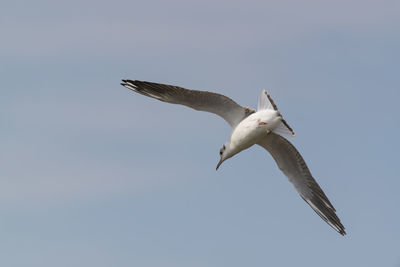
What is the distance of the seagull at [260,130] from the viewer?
1923cm

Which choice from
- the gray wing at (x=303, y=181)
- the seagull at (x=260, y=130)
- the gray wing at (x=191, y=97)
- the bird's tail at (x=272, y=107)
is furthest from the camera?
the gray wing at (x=303, y=181)

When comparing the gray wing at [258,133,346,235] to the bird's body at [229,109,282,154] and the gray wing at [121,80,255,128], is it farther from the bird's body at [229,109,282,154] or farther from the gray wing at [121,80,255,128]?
the gray wing at [121,80,255,128]

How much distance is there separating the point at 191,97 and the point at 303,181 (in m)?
4.40

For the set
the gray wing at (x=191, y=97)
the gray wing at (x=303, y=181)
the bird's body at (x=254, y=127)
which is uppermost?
the gray wing at (x=191, y=97)

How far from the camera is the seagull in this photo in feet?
63.1

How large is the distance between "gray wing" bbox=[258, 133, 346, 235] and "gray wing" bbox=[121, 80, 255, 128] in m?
1.77

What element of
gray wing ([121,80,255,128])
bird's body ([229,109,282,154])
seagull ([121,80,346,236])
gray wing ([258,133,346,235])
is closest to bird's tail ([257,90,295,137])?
seagull ([121,80,346,236])

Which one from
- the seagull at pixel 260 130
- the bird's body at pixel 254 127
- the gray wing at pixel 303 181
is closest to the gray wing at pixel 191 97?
the seagull at pixel 260 130

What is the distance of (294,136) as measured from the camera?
19.7m

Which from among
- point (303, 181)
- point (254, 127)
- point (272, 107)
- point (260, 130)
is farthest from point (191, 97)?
point (303, 181)

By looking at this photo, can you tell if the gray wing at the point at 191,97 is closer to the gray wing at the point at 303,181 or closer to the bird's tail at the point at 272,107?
the bird's tail at the point at 272,107

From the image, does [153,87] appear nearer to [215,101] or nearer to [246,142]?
[215,101]

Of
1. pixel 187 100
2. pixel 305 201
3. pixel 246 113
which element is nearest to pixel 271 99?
pixel 246 113

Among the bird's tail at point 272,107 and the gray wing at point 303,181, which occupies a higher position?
the bird's tail at point 272,107
